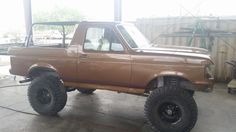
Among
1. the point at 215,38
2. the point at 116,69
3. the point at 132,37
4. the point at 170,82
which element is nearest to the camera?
the point at 170,82

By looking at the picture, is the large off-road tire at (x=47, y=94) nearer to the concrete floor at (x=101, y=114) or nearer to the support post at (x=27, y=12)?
the concrete floor at (x=101, y=114)

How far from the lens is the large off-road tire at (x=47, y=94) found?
5094 mm

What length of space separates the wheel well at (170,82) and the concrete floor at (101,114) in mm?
715

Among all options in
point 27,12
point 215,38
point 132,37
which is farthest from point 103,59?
point 27,12

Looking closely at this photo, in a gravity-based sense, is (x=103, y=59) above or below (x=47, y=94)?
above

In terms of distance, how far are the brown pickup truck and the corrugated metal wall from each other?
3602mm

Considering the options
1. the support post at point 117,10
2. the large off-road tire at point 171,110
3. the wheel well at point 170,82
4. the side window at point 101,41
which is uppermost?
the support post at point 117,10

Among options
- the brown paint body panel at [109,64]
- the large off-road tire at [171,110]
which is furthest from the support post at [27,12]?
the large off-road tire at [171,110]

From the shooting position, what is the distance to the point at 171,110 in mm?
4422

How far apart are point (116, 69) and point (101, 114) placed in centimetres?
110

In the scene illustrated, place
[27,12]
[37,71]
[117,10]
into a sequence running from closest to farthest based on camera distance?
[37,71] → [117,10] → [27,12]

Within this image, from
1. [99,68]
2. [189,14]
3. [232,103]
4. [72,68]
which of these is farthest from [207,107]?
[189,14]

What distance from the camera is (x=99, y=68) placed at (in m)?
4.80

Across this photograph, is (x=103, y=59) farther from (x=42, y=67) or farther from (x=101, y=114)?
(x=42, y=67)
